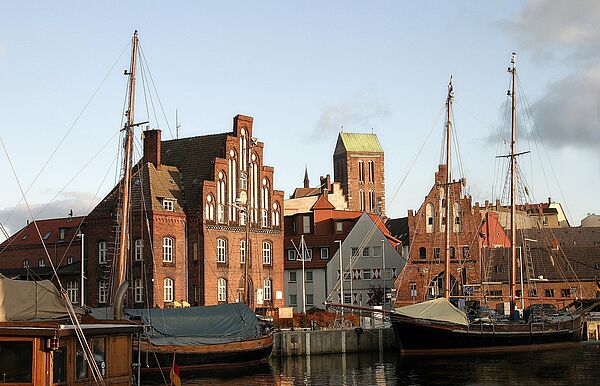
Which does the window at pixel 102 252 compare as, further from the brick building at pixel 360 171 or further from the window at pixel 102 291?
the brick building at pixel 360 171

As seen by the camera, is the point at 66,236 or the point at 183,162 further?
the point at 66,236

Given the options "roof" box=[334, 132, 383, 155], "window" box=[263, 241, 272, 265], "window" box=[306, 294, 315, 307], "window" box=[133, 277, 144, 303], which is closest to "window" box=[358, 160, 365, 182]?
"roof" box=[334, 132, 383, 155]

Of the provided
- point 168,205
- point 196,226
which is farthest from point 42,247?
point 196,226

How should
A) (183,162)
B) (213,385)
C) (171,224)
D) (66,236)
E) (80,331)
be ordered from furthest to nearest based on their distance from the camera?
(66,236) < (183,162) < (171,224) < (213,385) < (80,331)

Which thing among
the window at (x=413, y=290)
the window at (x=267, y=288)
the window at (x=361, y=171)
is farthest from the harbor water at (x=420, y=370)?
the window at (x=361, y=171)

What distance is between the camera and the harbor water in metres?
49.2

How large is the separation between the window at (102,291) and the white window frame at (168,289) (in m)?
5.71

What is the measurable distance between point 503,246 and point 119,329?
288 ft

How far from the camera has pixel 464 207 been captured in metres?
101

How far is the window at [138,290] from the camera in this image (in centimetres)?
7788

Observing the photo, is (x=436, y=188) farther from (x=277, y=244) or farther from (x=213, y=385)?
(x=213, y=385)

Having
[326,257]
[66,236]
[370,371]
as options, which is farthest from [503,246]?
[370,371]

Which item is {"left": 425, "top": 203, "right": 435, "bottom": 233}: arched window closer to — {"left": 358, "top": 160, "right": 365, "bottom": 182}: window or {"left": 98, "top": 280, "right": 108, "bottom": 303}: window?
{"left": 98, "top": 280, "right": 108, "bottom": 303}: window

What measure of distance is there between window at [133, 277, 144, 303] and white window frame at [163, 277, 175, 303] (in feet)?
6.53
